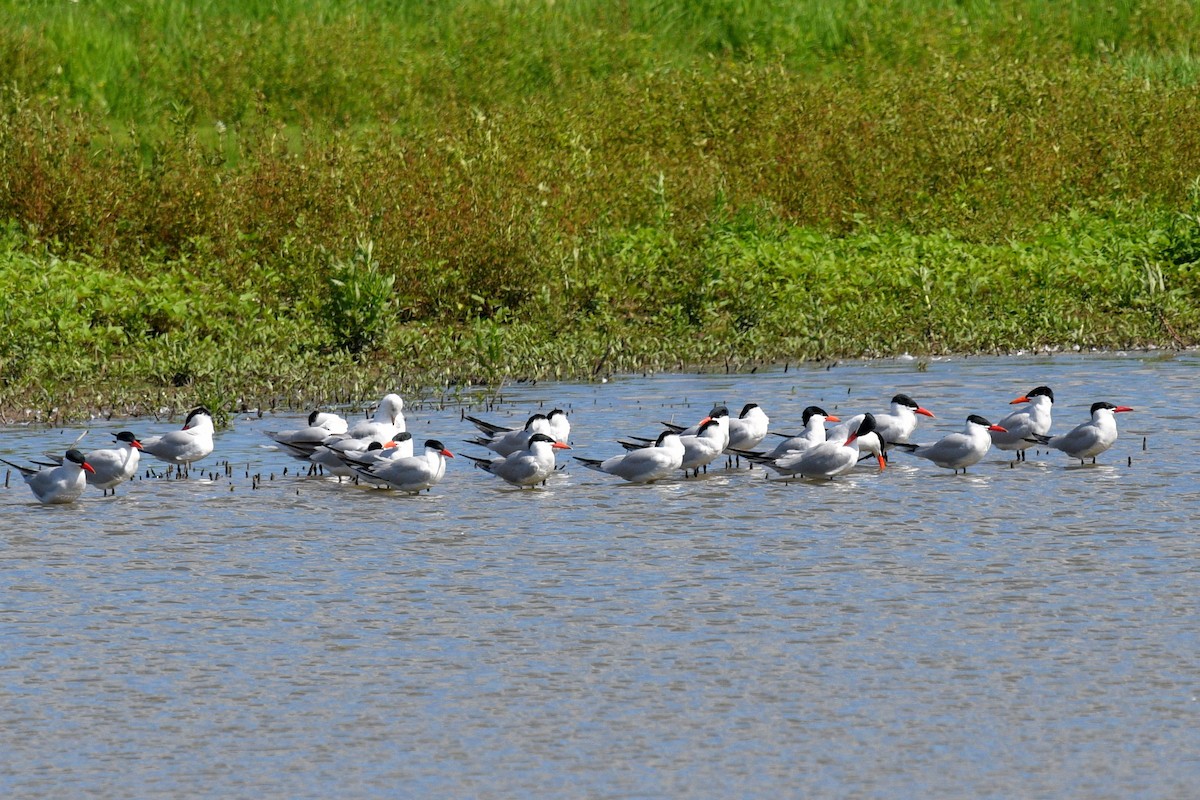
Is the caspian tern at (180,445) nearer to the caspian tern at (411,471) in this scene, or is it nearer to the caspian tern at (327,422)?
the caspian tern at (327,422)

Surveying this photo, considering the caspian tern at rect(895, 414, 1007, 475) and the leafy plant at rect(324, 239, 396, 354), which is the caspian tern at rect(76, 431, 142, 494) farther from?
the leafy plant at rect(324, 239, 396, 354)

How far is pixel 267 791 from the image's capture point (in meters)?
6.34

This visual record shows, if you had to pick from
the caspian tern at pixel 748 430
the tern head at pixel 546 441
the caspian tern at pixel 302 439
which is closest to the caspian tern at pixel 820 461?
the caspian tern at pixel 748 430

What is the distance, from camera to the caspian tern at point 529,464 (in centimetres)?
1195

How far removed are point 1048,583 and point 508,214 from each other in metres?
10.7

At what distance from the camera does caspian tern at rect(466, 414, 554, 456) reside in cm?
1280

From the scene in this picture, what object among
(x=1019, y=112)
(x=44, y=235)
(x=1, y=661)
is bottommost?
(x=1, y=661)

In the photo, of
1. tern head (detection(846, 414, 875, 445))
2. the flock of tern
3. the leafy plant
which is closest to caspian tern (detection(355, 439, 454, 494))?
the flock of tern

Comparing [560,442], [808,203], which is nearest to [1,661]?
[560,442]

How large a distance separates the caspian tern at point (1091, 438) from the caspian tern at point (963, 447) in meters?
0.51

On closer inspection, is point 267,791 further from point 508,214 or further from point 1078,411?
point 508,214

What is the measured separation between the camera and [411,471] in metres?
11.8

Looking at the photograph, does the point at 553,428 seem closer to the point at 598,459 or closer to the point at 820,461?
the point at 598,459

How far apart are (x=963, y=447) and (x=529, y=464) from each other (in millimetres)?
2724
